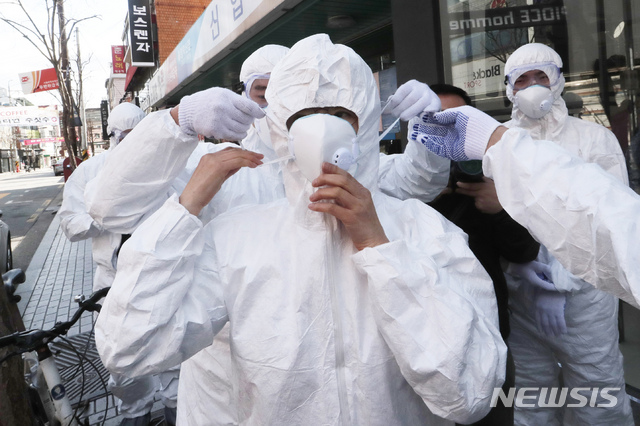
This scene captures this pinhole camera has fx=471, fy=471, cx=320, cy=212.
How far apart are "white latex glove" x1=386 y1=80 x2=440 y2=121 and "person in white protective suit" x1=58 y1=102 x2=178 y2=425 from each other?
1.93 meters

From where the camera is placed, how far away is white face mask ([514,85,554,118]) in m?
2.75

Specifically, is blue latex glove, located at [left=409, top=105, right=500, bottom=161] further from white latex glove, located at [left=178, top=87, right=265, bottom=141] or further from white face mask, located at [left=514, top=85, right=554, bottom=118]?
white face mask, located at [left=514, top=85, right=554, bottom=118]

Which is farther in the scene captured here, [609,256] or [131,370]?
[131,370]

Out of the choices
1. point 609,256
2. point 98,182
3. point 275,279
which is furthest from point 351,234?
point 98,182

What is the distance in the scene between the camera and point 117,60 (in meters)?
28.0

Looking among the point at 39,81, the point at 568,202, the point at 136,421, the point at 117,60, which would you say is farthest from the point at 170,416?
the point at 117,60

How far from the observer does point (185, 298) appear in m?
1.24

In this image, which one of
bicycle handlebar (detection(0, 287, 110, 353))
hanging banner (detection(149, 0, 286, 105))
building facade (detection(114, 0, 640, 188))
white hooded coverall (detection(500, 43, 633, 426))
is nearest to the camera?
bicycle handlebar (detection(0, 287, 110, 353))

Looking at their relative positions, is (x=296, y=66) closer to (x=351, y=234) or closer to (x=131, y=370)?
(x=351, y=234)

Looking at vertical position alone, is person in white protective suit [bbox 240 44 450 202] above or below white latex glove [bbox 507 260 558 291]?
above

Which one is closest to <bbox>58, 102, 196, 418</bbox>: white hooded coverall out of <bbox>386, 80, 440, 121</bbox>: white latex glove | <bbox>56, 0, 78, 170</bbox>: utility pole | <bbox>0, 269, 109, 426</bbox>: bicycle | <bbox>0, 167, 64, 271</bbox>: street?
<bbox>0, 269, 109, 426</bbox>: bicycle

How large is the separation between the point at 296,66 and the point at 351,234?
51 cm

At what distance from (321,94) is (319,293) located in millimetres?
554

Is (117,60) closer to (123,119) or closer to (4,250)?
(4,250)
